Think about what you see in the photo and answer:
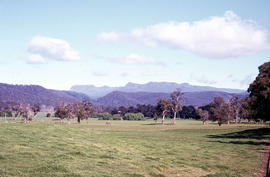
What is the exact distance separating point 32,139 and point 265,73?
4781cm

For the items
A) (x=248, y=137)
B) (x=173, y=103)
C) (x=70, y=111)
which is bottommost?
(x=248, y=137)

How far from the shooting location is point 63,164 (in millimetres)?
15609

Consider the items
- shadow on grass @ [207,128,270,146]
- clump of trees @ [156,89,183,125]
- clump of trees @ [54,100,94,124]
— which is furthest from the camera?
clump of trees @ [156,89,183,125]

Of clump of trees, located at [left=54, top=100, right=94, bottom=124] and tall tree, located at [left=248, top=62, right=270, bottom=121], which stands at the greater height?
tall tree, located at [left=248, top=62, right=270, bottom=121]

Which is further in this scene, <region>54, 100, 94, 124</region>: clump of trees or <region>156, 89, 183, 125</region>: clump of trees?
<region>156, 89, 183, 125</region>: clump of trees

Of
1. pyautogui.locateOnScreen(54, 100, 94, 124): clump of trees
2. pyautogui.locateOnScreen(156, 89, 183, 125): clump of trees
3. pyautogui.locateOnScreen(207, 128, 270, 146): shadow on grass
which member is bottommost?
pyautogui.locateOnScreen(207, 128, 270, 146): shadow on grass

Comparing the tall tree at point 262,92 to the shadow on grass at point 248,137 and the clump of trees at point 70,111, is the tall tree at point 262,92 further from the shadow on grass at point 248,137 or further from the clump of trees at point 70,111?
the clump of trees at point 70,111

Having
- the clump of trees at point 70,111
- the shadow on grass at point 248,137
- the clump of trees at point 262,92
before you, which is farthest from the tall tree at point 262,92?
the clump of trees at point 70,111

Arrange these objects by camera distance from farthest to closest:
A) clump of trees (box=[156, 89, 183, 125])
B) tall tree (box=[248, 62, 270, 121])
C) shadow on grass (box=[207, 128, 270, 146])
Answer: clump of trees (box=[156, 89, 183, 125]) < tall tree (box=[248, 62, 270, 121]) < shadow on grass (box=[207, 128, 270, 146])

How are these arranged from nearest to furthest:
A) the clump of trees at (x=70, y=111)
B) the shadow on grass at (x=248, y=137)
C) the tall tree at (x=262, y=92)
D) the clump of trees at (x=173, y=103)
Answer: the shadow on grass at (x=248, y=137)
the tall tree at (x=262, y=92)
the clump of trees at (x=70, y=111)
the clump of trees at (x=173, y=103)

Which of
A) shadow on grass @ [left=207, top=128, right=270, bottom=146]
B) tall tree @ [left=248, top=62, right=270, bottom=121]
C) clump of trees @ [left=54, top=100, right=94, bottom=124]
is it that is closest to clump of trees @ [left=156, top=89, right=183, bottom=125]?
clump of trees @ [left=54, top=100, right=94, bottom=124]

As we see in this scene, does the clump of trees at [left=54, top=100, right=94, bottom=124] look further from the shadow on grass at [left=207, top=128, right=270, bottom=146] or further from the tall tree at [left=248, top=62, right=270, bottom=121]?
the tall tree at [left=248, top=62, right=270, bottom=121]

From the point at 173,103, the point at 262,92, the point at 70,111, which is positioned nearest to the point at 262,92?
the point at 262,92

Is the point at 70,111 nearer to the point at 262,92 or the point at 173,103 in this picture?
the point at 173,103
